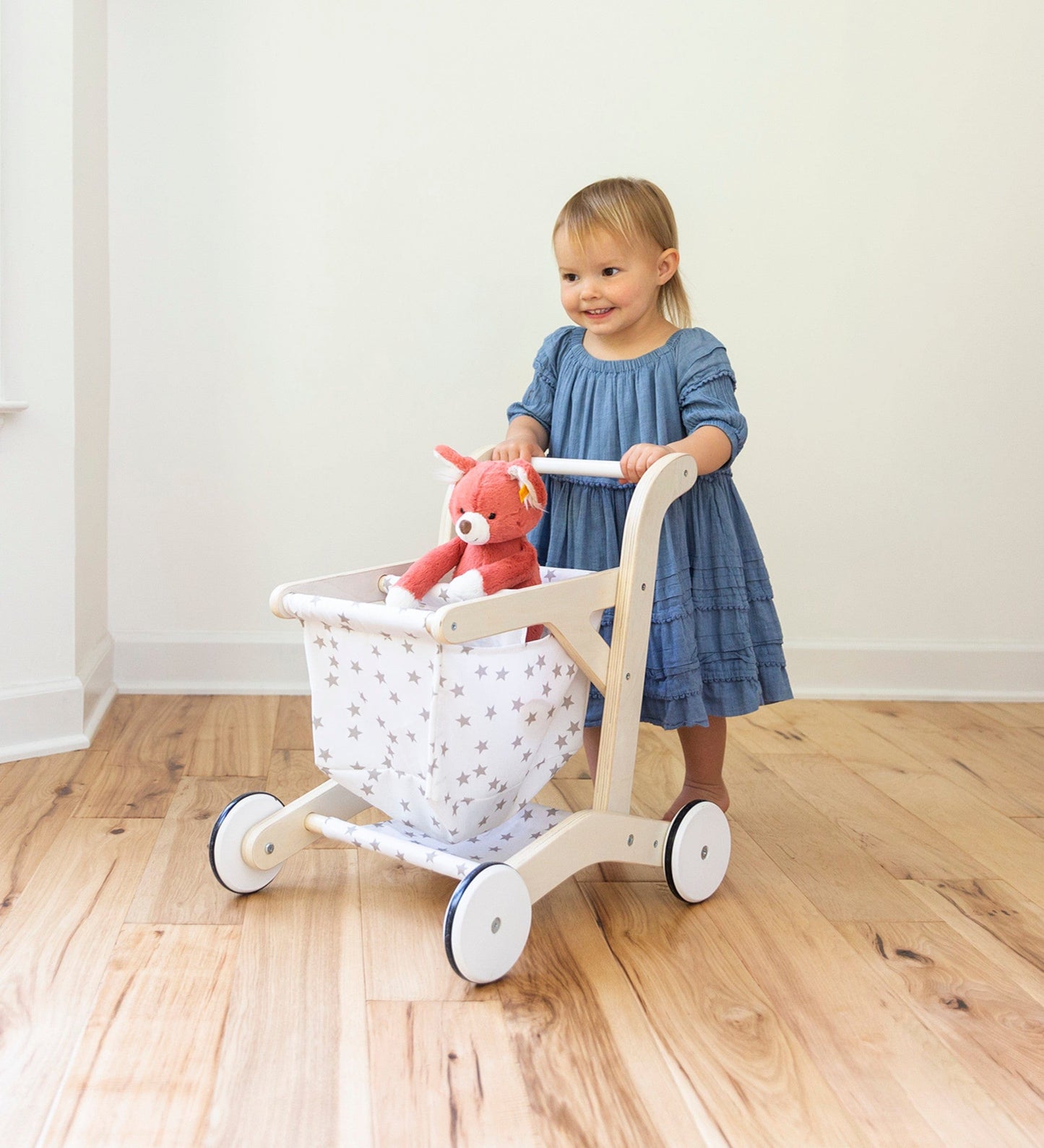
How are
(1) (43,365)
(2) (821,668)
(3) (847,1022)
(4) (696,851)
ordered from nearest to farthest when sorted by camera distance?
(3) (847,1022), (4) (696,851), (1) (43,365), (2) (821,668)

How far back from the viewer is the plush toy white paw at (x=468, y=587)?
107 centimetres

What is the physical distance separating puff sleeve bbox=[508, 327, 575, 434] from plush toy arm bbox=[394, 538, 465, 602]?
32cm

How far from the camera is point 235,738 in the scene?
1.72 meters

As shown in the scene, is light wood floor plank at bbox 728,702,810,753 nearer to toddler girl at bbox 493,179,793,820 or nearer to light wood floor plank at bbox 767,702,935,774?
light wood floor plank at bbox 767,702,935,774

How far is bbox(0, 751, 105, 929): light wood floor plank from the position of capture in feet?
3.91

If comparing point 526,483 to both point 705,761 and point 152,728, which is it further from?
point 152,728

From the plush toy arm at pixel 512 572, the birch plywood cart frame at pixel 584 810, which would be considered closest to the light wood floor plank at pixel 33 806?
the birch plywood cart frame at pixel 584 810

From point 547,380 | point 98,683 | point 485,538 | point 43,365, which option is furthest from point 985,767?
point 43,365

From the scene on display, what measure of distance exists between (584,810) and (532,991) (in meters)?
0.21

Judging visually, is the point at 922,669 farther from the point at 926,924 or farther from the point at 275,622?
the point at 275,622

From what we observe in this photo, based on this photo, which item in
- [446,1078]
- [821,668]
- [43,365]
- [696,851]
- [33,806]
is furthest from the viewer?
[821,668]

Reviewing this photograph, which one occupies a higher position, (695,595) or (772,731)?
(695,595)

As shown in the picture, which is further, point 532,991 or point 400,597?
point 400,597

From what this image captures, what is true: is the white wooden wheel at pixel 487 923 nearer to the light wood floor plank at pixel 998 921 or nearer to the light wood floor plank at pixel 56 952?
the light wood floor plank at pixel 56 952
